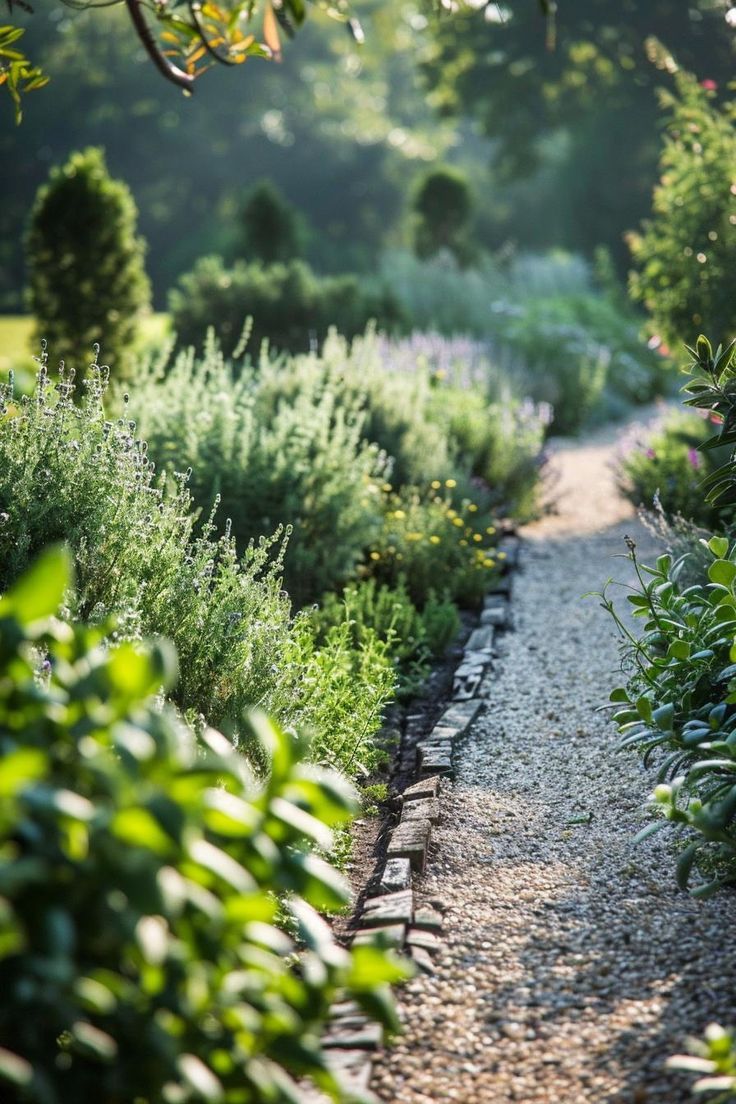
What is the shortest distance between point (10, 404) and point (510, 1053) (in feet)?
8.15

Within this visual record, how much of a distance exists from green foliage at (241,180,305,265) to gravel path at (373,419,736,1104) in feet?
37.0

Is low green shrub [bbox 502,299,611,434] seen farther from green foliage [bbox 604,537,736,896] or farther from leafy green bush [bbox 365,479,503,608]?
green foliage [bbox 604,537,736,896]

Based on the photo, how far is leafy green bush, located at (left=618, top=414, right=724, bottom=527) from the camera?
19.9 feet

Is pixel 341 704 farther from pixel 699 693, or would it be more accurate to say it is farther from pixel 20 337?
pixel 20 337

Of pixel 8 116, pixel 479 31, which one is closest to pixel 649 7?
pixel 479 31

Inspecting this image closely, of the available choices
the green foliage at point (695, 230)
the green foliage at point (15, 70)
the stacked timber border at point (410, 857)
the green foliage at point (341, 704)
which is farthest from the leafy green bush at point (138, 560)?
the green foliage at point (695, 230)

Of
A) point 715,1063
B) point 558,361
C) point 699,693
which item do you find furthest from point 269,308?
point 715,1063

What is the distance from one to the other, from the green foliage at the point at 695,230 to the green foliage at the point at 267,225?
25.8 feet

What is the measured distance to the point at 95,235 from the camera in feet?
28.6

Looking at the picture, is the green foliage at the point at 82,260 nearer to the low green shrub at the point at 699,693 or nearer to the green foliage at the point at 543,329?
the green foliage at the point at 543,329

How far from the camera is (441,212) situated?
16.1 meters

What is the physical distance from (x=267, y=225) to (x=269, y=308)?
4105 millimetres

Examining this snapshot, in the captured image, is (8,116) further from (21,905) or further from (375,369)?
(21,905)

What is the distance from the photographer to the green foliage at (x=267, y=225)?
14.1m
